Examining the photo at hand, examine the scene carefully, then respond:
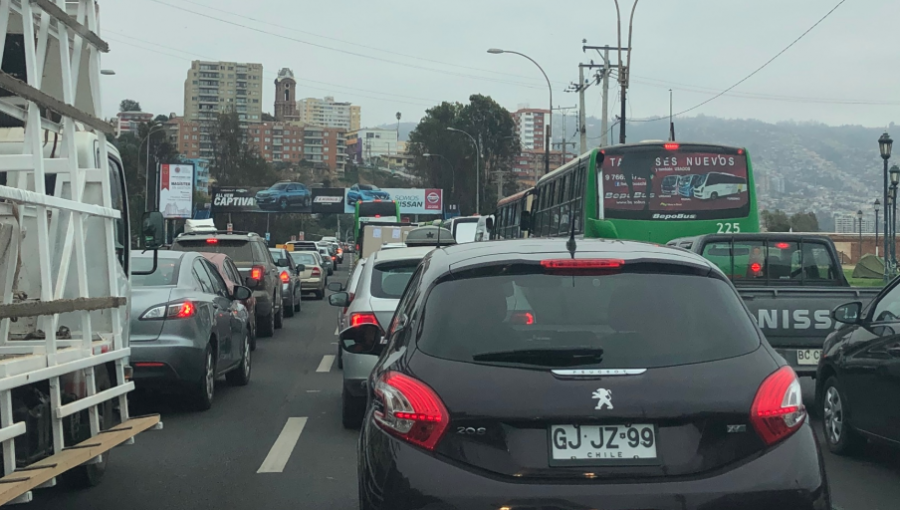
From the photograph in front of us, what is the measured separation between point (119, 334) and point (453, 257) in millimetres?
2792

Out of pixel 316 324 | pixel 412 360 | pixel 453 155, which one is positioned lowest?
pixel 316 324

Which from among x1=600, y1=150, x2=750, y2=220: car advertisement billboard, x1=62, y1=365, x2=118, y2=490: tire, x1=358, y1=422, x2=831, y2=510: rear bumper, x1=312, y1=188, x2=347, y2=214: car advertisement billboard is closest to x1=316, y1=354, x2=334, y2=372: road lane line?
x1=600, y1=150, x2=750, y2=220: car advertisement billboard

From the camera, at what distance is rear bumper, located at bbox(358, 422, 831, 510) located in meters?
3.60

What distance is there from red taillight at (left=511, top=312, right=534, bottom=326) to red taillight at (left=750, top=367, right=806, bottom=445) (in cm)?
93

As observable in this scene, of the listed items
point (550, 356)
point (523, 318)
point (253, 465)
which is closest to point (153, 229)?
point (253, 465)

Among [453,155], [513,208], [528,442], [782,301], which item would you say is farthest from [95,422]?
[453,155]

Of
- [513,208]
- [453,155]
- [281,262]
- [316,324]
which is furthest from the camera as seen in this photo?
[453,155]

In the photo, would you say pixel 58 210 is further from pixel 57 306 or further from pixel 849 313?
pixel 849 313

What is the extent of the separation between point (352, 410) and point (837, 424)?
3.74 m

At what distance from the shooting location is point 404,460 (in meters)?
3.75

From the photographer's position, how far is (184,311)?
375 inches

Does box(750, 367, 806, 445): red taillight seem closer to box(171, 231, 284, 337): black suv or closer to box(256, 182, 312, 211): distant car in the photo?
box(171, 231, 284, 337): black suv

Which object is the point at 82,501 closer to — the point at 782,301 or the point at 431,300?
the point at 431,300

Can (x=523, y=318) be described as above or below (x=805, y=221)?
below
